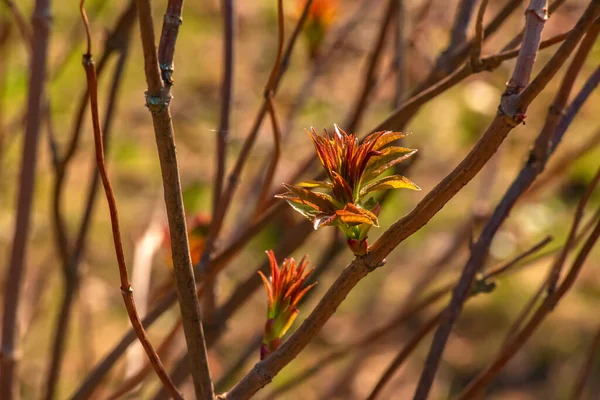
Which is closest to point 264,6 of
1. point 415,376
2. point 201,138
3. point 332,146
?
point 201,138

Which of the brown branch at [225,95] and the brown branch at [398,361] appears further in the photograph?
the brown branch at [225,95]

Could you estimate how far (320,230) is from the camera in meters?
2.29

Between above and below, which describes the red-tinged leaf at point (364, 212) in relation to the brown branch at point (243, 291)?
below

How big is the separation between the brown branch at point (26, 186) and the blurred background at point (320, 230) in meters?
0.34

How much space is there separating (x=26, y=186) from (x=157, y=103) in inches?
24.3

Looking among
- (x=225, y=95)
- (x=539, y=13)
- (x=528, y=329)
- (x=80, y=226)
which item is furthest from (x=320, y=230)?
(x=539, y=13)

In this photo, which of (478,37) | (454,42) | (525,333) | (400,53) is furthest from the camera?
(400,53)

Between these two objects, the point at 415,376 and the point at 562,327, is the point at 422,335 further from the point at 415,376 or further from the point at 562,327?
the point at 562,327

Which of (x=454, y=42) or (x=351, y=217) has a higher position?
(x=454, y=42)

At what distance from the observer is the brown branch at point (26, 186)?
3.50ft

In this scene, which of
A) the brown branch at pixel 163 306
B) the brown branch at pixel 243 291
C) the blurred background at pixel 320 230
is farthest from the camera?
the blurred background at pixel 320 230

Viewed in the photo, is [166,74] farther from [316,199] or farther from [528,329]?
[528,329]

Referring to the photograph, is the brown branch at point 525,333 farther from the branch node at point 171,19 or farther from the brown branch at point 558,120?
the branch node at point 171,19

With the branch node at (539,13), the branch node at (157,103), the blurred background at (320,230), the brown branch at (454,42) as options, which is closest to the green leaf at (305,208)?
the branch node at (157,103)
